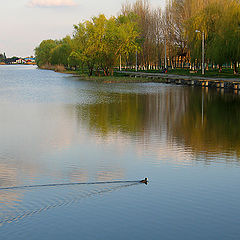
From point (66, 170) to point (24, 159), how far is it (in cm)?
235

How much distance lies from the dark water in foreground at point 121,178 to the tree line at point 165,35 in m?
35.5

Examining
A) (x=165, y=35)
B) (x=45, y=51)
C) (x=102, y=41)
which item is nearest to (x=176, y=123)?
(x=102, y=41)

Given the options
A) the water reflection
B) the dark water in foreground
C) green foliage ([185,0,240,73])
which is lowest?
the dark water in foreground

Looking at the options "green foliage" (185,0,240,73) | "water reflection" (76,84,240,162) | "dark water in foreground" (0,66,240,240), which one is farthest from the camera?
"green foliage" (185,0,240,73)

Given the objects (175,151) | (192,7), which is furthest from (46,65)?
(175,151)

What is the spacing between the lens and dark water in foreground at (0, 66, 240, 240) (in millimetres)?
8852

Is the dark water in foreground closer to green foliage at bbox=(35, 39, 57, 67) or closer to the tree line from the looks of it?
the tree line

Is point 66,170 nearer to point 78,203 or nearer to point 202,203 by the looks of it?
point 78,203

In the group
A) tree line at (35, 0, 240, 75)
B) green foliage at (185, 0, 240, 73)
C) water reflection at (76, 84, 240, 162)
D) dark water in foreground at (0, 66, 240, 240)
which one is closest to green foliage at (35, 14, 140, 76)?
tree line at (35, 0, 240, 75)

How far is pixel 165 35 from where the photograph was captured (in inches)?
3895

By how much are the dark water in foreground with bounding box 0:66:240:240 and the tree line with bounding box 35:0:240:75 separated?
35493 millimetres

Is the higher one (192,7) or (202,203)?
(192,7)

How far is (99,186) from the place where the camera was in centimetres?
1135

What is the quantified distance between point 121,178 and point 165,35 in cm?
8959
